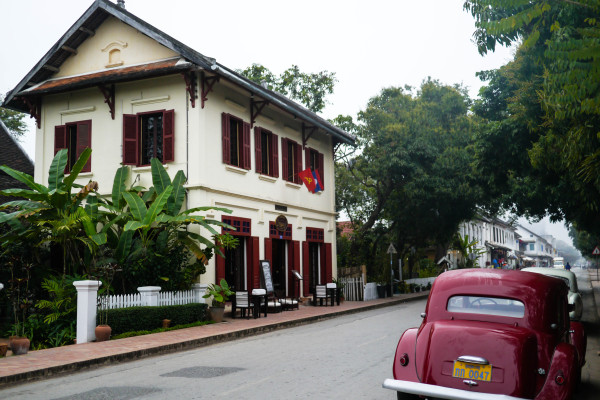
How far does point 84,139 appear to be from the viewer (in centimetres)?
2047

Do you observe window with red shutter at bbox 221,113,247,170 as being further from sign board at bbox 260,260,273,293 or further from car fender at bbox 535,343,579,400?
car fender at bbox 535,343,579,400

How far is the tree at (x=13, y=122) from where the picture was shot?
110ft

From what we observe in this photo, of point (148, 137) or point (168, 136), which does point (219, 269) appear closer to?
point (168, 136)

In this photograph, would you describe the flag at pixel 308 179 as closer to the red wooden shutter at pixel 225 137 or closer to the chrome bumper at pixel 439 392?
the red wooden shutter at pixel 225 137

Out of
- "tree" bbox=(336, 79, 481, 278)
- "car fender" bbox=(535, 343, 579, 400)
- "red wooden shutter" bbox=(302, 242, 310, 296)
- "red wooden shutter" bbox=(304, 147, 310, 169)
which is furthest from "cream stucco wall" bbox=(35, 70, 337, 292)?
"car fender" bbox=(535, 343, 579, 400)

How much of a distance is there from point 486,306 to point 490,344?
76 centimetres

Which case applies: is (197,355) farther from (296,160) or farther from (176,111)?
(296,160)

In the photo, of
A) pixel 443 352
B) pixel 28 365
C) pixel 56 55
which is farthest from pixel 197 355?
pixel 56 55

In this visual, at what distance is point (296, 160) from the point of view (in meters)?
24.9

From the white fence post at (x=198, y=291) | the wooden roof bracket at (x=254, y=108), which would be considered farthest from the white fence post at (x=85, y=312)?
the wooden roof bracket at (x=254, y=108)

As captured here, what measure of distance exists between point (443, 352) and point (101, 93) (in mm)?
17392

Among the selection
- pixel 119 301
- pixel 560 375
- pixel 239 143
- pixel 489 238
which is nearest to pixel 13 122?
pixel 239 143

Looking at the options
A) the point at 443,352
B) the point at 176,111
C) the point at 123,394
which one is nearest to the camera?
the point at 443,352

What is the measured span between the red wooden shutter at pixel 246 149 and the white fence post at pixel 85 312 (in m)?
8.43
